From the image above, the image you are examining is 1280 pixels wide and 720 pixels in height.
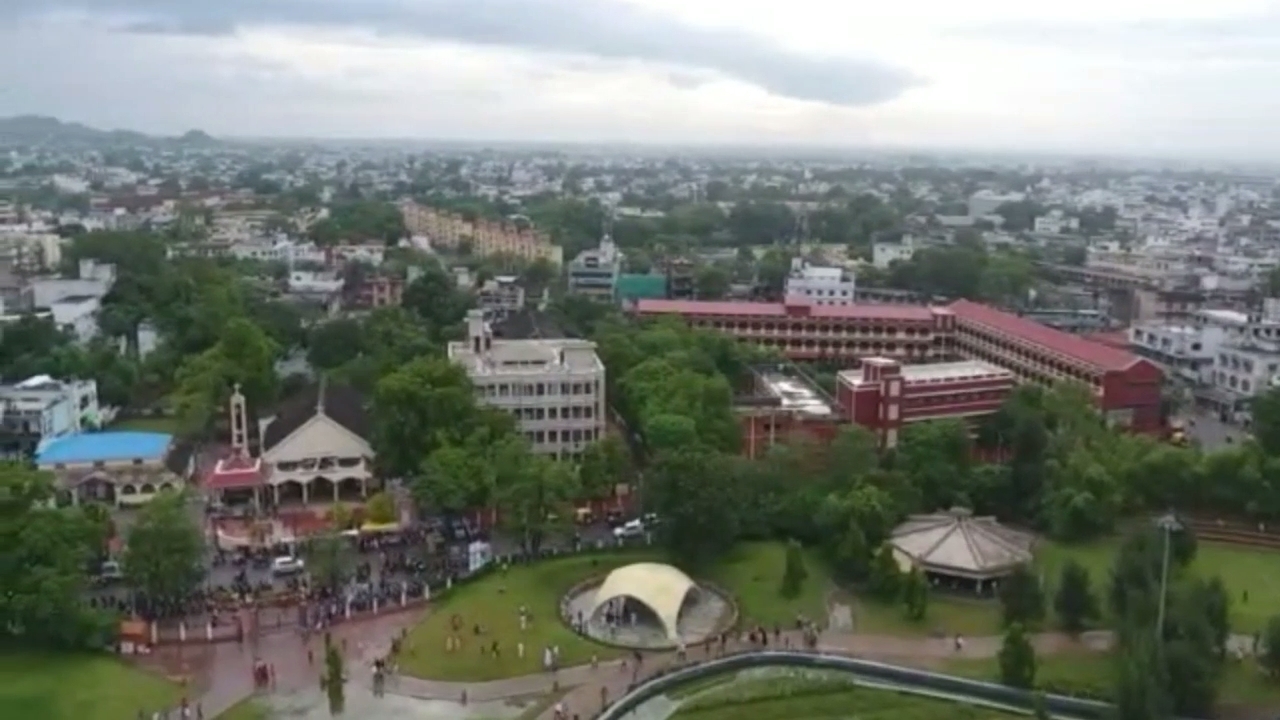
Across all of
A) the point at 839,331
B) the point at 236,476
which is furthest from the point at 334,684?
the point at 839,331

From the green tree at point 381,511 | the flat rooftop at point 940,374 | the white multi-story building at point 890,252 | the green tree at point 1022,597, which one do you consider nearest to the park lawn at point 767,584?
the green tree at point 1022,597

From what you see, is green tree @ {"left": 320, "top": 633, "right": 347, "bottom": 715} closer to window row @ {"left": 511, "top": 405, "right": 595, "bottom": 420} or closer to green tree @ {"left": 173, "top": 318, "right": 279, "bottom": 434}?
window row @ {"left": 511, "top": 405, "right": 595, "bottom": 420}

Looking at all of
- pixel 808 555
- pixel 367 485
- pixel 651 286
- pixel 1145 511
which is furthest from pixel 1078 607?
pixel 651 286

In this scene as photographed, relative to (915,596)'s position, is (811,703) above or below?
below

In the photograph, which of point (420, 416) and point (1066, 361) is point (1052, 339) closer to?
point (1066, 361)

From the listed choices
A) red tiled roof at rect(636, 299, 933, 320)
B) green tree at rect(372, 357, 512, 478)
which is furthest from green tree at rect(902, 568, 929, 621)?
red tiled roof at rect(636, 299, 933, 320)

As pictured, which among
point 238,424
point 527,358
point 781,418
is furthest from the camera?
point 527,358
